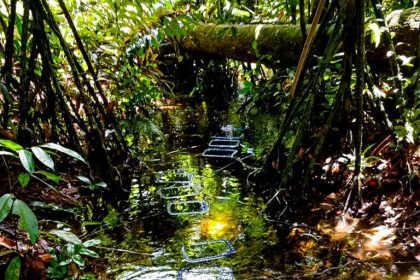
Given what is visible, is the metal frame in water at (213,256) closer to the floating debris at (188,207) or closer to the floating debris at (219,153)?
the floating debris at (188,207)

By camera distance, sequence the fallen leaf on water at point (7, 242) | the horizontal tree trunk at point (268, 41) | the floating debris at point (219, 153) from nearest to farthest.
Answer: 1. the fallen leaf on water at point (7, 242)
2. the horizontal tree trunk at point (268, 41)
3. the floating debris at point (219, 153)

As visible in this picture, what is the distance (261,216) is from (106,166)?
1215 mm

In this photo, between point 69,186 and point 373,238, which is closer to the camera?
point 373,238

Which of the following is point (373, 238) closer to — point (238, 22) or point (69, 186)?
point (69, 186)

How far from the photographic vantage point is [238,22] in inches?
203

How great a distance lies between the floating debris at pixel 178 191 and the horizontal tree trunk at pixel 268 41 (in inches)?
65.9

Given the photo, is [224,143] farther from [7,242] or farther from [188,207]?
[7,242]

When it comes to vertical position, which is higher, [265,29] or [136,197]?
[265,29]

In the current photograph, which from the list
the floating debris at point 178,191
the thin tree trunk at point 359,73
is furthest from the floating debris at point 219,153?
→ the thin tree trunk at point 359,73

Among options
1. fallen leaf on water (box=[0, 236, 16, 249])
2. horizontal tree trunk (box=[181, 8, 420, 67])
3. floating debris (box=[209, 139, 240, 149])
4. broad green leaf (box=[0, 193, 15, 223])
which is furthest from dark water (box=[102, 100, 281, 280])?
horizontal tree trunk (box=[181, 8, 420, 67])

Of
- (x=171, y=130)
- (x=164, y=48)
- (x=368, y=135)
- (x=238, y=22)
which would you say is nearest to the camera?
(x=368, y=135)

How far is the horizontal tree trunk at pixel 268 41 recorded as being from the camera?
281 cm

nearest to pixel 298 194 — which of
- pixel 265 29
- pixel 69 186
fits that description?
pixel 69 186

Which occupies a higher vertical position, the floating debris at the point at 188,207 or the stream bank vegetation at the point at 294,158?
the stream bank vegetation at the point at 294,158
